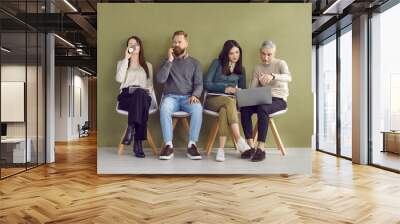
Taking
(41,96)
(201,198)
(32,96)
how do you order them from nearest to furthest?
(201,198), (32,96), (41,96)

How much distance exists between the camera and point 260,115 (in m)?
5.05

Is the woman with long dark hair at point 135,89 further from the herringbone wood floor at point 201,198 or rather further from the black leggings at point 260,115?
the black leggings at point 260,115

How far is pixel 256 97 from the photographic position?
5008mm

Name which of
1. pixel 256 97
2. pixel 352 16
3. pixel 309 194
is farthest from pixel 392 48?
pixel 309 194

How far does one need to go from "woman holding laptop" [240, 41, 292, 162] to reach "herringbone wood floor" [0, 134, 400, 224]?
441mm

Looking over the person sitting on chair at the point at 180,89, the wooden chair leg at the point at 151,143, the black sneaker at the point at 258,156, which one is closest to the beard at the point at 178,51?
the person sitting on chair at the point at 180,89

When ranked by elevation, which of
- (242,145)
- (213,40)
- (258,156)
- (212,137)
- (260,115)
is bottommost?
(258,156)

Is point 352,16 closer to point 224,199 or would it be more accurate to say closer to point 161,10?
point 161,10

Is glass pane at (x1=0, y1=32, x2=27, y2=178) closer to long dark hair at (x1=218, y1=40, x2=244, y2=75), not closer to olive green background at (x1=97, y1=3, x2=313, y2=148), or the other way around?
olive green background at (x1=97, y1=3, x2=313, y2=148)

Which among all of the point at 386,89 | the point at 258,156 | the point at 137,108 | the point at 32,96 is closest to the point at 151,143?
the point at 137,108

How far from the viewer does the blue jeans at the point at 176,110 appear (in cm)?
502

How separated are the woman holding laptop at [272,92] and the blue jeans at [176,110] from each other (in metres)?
0.60

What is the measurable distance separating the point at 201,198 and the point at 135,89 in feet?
6.04

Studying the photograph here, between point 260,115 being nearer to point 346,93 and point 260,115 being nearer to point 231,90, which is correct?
point 231,90
